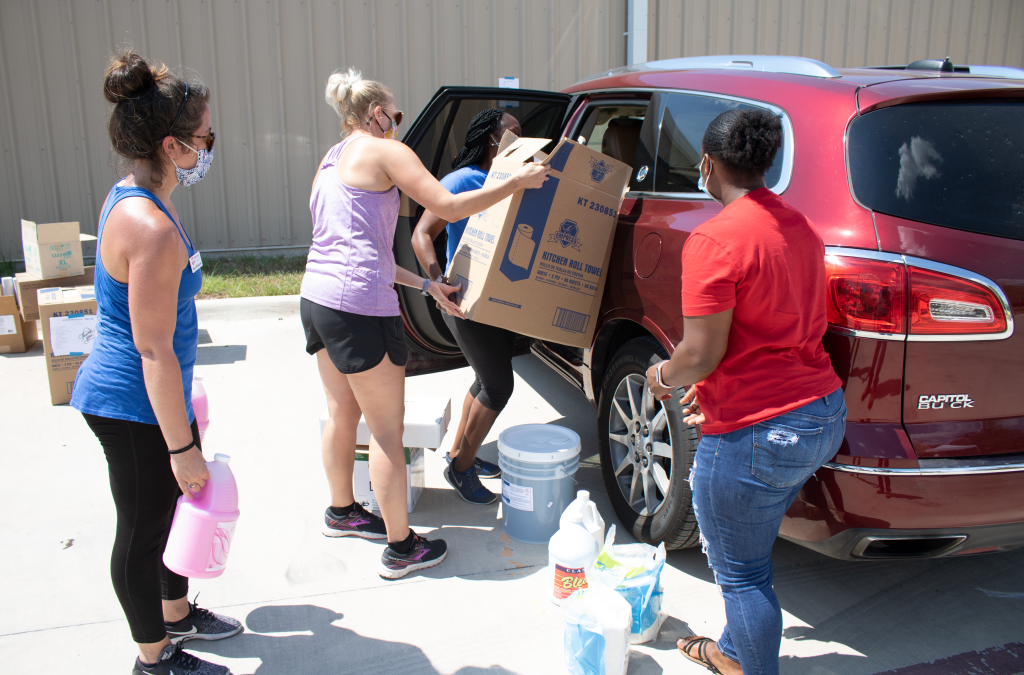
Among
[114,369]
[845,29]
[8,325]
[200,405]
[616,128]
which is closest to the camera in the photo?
[114,369]

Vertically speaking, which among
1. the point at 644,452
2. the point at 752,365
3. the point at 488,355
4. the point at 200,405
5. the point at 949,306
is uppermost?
the point at 949,306

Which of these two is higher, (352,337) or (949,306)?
(949,306)

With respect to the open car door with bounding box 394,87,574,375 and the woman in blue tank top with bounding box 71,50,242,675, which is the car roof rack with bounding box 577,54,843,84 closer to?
the open car door with bounding box 394,87,574,375

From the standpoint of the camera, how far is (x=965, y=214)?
205 cm

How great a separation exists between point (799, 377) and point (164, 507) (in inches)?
71.3

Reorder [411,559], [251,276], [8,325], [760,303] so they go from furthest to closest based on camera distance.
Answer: [251,276], [8,325], [411,559], [760,303]

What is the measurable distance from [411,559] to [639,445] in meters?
1.00

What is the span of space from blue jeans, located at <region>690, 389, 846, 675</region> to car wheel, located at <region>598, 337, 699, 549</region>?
550mm

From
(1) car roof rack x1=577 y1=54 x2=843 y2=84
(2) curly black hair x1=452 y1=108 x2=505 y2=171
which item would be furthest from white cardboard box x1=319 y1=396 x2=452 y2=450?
(1) car roof rack x1=577 y1=54 x2=843 y2=84

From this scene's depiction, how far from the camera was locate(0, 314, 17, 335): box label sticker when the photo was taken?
5.54 meters

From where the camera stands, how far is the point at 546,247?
9.46 feet

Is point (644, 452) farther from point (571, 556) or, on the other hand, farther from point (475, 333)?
point (475, 333)

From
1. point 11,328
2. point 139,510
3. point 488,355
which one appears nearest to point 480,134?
point 488,355

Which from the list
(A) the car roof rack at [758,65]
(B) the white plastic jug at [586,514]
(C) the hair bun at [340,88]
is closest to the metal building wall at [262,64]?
(A) the car roof rack at [758,65]
